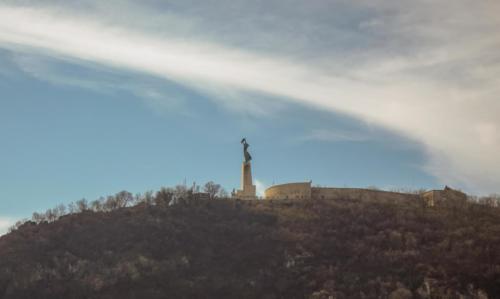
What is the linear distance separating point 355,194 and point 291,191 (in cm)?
517

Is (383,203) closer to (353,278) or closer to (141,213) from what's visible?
(353,278)

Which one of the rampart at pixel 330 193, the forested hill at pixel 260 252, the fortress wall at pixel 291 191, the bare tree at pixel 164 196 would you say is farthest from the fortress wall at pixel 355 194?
the bare tree at pixel 164 196

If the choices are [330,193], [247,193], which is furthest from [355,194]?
[247,193]

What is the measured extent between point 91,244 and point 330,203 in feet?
61.7

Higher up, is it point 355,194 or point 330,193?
point 330,193

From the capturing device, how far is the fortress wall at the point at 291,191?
211ft

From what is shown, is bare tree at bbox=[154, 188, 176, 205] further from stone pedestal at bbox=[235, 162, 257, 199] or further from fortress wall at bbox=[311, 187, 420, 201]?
fortress wall at bbox=[311, 187, 420, 201]

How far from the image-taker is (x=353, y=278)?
162 ft

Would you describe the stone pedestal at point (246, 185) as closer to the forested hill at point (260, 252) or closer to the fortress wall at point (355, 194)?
Answer: the forested hill at point (260, 252)

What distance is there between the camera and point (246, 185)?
65.1 m

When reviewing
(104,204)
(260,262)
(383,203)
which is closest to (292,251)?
(260,262)

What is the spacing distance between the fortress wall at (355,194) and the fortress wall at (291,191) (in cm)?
59

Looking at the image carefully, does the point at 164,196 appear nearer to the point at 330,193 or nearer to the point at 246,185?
the point at 246,185

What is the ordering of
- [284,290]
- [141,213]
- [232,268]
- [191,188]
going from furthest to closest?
[191,188], [141,213], [232,268], [284,290]
